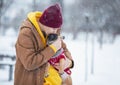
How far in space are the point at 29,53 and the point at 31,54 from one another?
2cm

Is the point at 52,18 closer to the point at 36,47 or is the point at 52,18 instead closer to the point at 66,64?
the point at 36,47

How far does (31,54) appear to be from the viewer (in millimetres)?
3443

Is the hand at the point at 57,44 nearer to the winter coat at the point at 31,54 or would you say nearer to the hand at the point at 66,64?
the winter coat at the point at 31,54

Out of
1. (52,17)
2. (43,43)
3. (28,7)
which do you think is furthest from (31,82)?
(28,7)

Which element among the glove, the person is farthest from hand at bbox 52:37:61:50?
the glove

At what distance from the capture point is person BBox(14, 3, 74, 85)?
3.44 meters

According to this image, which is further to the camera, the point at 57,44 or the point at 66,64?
the point at 66,64

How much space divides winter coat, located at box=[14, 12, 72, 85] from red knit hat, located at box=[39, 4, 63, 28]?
0.08m

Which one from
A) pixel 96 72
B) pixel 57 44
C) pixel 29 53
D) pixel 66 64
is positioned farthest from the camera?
pixel 96 72

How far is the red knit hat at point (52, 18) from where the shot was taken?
3.48 m

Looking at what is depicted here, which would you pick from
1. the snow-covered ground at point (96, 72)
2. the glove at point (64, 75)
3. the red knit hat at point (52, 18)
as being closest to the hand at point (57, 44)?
the red knit hat at point (52, 18)

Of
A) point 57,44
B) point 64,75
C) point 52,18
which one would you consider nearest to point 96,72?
point 64,75

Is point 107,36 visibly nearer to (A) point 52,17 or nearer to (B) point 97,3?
(B) point 97,3

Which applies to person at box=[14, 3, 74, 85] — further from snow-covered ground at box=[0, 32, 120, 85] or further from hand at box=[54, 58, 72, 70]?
snow-covered ground at box=[0, 32, 120, 85]
